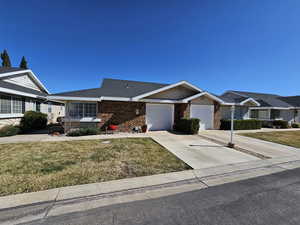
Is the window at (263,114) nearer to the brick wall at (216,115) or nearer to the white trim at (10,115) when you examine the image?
the brick wall at (216,115)

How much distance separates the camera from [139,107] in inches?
463

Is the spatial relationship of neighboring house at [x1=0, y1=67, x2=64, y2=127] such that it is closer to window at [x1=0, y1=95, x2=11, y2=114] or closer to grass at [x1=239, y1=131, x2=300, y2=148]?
window at [x1=0, y1=95, x2=11, y2=114]

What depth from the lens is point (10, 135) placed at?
9328 millimetres

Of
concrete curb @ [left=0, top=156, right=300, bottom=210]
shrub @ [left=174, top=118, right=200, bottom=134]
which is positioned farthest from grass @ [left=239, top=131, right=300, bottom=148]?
concrete curb @ [left=0, top=156, right=300, bottom=210]

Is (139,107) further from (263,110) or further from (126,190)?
(263,110)

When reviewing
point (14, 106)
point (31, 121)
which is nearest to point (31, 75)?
point (14, 106)

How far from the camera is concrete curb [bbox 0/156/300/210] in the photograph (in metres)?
2.97

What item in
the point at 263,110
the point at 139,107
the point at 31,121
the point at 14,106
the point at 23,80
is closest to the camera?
the point at 14,106

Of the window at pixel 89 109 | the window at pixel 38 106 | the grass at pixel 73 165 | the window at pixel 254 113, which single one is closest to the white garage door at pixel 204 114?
the grass at pixel 73 165

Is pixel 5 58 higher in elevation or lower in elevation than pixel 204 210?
higher

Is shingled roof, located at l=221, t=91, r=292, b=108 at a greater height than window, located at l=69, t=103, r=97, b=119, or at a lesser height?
greater

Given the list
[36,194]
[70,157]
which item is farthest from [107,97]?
[36,194]

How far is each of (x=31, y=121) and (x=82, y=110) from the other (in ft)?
16.3

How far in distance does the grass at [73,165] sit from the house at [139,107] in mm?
4158
